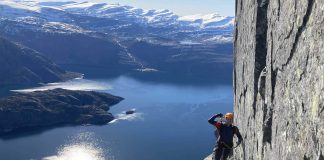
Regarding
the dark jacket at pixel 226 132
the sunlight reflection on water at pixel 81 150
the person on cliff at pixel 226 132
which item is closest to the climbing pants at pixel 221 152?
the person on cliff at pixel 226 132

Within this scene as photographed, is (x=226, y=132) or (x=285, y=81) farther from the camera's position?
(x=226, y=132)

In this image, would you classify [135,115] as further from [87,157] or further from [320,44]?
[320,44]

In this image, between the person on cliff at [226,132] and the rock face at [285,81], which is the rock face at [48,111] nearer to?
the person on cliff at [226,132]

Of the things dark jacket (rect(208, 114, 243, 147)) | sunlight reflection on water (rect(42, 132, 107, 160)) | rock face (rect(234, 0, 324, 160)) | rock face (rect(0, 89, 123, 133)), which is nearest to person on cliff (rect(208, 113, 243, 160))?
dark jacket (rect(208, 114, 243, 147))

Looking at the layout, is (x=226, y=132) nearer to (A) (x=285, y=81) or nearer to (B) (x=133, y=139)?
(A) (x=285, y=81)

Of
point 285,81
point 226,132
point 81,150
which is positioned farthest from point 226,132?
point 81,150

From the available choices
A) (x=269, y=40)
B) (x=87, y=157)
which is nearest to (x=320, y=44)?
(x=269, y=40)
